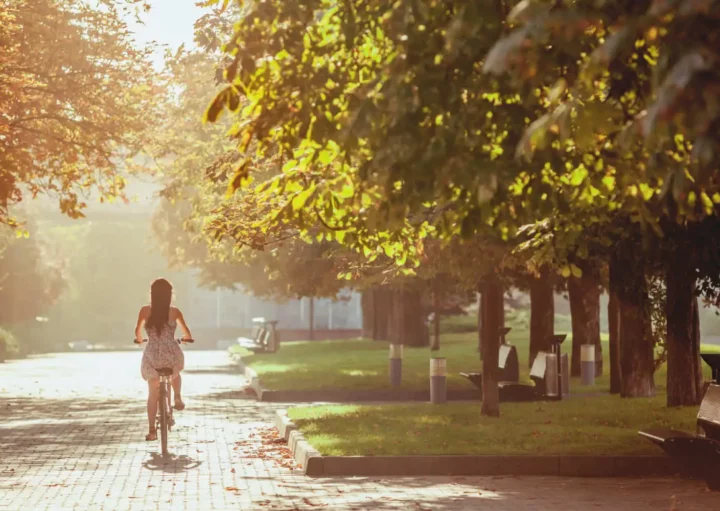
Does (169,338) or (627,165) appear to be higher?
(627,165)

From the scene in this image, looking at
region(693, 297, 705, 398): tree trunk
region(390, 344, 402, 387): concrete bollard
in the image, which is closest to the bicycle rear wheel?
region(693, 297, 705, 398): tree trunk

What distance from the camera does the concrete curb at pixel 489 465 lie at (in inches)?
527

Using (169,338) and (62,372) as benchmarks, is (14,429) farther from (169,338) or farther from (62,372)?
(62,372)

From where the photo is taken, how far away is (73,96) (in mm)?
24984

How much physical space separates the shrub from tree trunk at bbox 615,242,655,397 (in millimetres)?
36376

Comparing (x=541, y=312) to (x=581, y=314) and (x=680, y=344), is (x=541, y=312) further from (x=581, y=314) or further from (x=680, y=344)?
(x=680, y=344)

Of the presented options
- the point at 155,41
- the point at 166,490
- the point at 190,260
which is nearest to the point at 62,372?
the point at 155,41

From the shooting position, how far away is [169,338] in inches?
607

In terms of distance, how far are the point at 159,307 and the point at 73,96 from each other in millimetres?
10598

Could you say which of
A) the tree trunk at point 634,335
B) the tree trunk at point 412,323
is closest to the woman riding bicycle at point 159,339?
the tree trunk at point 634,335

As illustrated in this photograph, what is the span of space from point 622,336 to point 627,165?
46.8ft

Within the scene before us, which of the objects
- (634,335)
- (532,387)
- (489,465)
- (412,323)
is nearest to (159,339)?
(489,465)

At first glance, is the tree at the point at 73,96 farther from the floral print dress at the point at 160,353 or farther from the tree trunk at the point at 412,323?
Answer: the tree trunk at the point at 412,323

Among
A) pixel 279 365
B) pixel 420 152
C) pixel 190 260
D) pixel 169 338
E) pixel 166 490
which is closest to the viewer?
pixel 420 152
